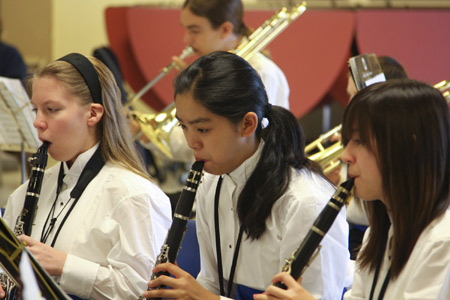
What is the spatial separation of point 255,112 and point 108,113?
1.69 feet

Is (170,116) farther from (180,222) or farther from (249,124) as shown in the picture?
(180,222)

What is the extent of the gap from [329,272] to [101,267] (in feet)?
2.13

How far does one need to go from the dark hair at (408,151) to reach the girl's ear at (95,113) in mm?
918

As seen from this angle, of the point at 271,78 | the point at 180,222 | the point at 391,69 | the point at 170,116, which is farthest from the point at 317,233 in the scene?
the point at 170,116

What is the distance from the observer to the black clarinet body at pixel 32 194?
1.99m

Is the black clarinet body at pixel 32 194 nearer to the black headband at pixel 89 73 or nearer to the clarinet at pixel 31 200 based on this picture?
Result: the clarinet at pixel 31 200

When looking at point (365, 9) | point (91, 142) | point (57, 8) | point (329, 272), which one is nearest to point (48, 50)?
point (57, 8)

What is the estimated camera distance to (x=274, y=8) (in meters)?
5.13

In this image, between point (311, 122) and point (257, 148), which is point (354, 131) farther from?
point (311, 122)

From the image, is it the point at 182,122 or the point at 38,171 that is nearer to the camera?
the point at 182,122

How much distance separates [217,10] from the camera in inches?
128

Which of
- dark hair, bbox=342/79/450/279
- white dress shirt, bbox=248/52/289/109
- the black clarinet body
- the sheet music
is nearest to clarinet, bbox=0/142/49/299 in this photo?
the black clarinet body

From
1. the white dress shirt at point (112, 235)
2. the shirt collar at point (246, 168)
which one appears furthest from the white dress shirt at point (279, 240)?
the white dress shirt at point (112, 235)

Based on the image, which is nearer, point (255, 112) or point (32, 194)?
point (255, 112)
